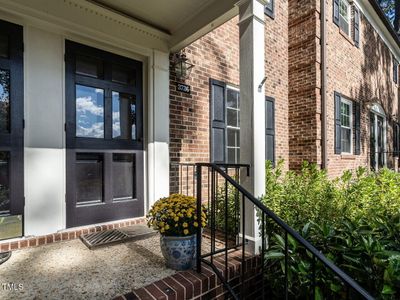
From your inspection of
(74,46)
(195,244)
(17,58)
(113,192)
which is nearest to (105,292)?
(195,244)

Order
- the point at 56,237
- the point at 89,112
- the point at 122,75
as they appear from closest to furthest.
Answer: the point at 56,237
the point at 89,112
the point at 122,75

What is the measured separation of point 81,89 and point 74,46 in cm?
46

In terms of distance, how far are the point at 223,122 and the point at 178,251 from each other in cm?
251

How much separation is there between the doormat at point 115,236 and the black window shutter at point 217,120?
1.59m

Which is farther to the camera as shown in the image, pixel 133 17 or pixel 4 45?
pixel 133 17

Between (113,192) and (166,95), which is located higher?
(166,95)

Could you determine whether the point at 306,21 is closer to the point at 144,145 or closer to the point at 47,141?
the point at 144,145

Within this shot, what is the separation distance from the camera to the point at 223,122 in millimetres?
4074

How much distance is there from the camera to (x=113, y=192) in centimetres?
297

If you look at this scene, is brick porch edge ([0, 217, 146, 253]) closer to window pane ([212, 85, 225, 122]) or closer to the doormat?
the doormat

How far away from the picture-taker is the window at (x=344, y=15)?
6293mm

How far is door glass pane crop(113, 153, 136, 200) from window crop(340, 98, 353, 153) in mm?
5521

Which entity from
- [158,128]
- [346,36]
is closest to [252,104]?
[158,128]

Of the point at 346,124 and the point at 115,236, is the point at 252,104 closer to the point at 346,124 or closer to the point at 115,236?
the point at 115,236
